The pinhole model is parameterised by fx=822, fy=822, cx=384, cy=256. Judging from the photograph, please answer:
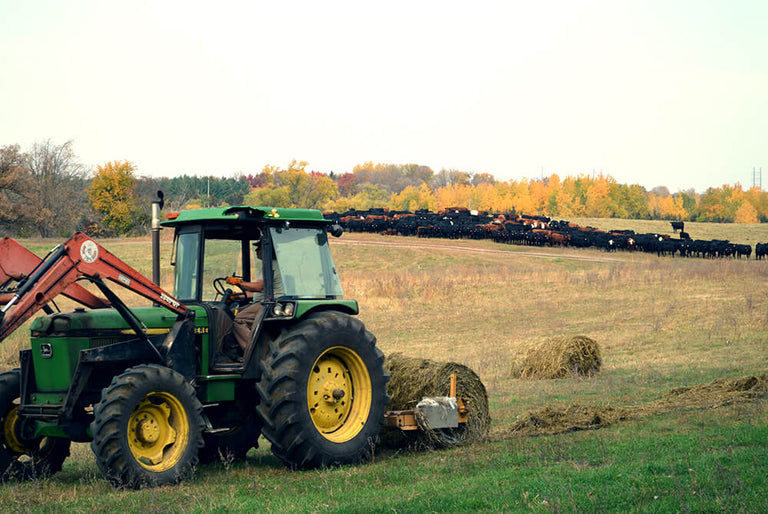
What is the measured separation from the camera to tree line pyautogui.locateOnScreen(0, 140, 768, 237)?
225ft

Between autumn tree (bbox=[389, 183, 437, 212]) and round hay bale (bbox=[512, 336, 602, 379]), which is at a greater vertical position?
autumn tree (bbox=[389, 183, 437, 212])

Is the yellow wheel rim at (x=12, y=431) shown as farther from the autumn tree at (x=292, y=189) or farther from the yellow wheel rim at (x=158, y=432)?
the autumn tree at (x=292, y=189)

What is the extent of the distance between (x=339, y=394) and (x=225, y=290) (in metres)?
1.88

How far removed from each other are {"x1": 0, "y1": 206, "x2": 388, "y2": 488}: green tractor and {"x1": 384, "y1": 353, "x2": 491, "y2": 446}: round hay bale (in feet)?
3.86

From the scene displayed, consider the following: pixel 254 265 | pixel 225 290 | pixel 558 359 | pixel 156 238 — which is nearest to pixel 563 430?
pixel 254 265

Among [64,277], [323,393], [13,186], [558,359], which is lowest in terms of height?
[558,359]

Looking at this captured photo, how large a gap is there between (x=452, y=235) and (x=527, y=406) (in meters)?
54.8

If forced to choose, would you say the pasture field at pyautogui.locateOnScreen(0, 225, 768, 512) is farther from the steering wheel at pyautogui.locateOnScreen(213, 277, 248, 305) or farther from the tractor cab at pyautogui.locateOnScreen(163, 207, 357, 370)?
the steering wheel at pyautogui.locateOnScreen(213, 277, 248, 305)

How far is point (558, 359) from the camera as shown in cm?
1798

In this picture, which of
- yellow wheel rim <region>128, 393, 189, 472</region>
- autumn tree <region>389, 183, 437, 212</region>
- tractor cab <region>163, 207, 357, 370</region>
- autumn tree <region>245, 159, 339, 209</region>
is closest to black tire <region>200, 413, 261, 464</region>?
tractor cab <region>163, 207, 357, 370</region>

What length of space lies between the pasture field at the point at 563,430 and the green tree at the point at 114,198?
4858 centimetres

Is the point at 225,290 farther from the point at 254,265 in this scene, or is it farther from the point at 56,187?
the point at 56,187

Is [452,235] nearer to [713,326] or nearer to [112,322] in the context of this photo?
[713,326]

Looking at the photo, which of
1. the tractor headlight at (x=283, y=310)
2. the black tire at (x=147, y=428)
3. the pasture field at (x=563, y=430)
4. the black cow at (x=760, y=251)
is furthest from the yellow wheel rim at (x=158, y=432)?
the black cow at (x=760, y=251)
